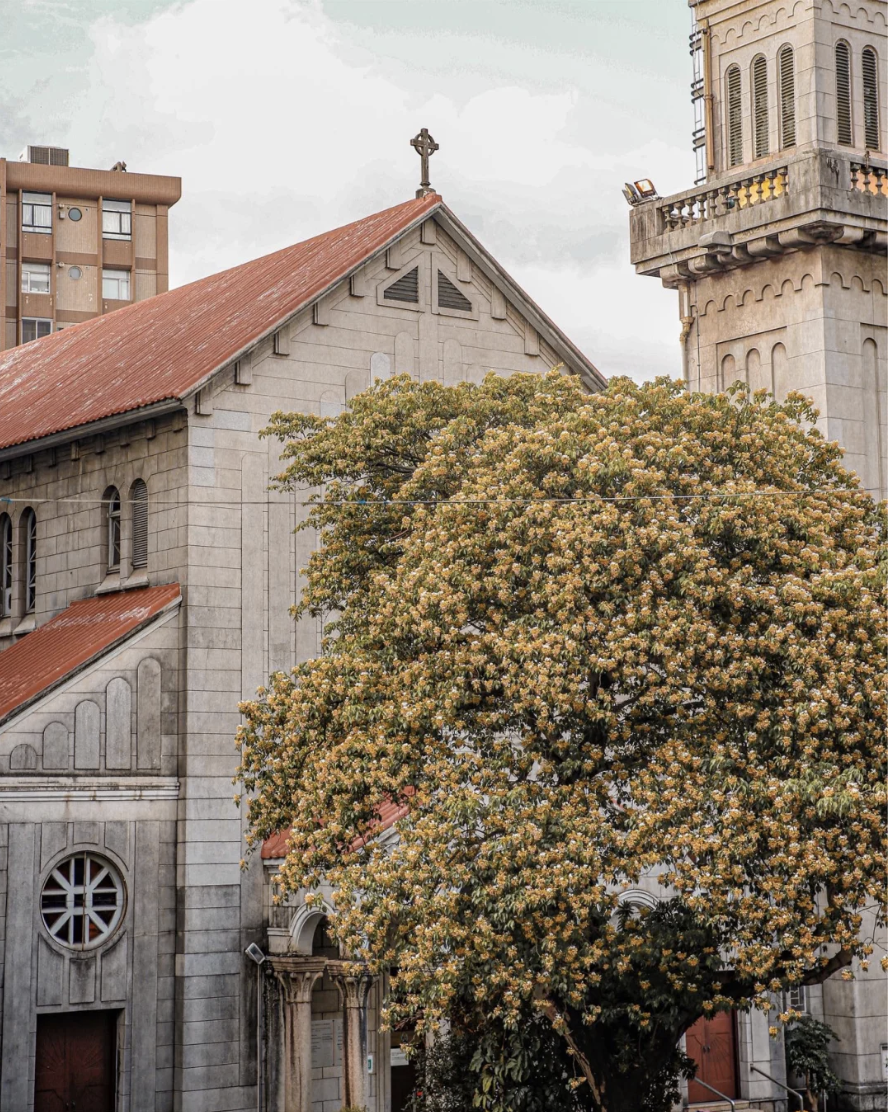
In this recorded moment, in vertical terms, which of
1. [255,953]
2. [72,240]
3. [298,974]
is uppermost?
[72,240]

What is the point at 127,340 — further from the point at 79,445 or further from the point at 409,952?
the point at 409,952

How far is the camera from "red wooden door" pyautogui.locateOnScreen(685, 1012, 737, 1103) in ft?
123

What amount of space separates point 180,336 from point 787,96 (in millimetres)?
14535

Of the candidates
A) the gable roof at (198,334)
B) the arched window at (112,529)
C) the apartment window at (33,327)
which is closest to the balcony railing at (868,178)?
the gable roof at (198,334)

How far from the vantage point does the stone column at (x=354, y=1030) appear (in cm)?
3120

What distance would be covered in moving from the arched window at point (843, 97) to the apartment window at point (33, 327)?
58.0m

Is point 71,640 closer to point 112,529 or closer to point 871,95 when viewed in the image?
point 112,529

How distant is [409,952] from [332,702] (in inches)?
174

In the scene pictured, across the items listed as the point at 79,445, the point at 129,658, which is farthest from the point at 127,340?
the point at 129,658

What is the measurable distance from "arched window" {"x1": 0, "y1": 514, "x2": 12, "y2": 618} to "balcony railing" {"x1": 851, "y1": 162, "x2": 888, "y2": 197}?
792 inches

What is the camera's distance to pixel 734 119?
4219cm

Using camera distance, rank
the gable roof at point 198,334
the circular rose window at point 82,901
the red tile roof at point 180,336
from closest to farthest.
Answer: the circular rose window at point 82,901 < the gable roof at point 198,334 < the red tile roof at point 180,336

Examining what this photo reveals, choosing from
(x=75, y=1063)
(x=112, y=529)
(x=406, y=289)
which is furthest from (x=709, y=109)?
(x=75, y=1063)

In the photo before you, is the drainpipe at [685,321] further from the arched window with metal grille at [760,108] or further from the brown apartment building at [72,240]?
the brown apartment building at [72,240]
